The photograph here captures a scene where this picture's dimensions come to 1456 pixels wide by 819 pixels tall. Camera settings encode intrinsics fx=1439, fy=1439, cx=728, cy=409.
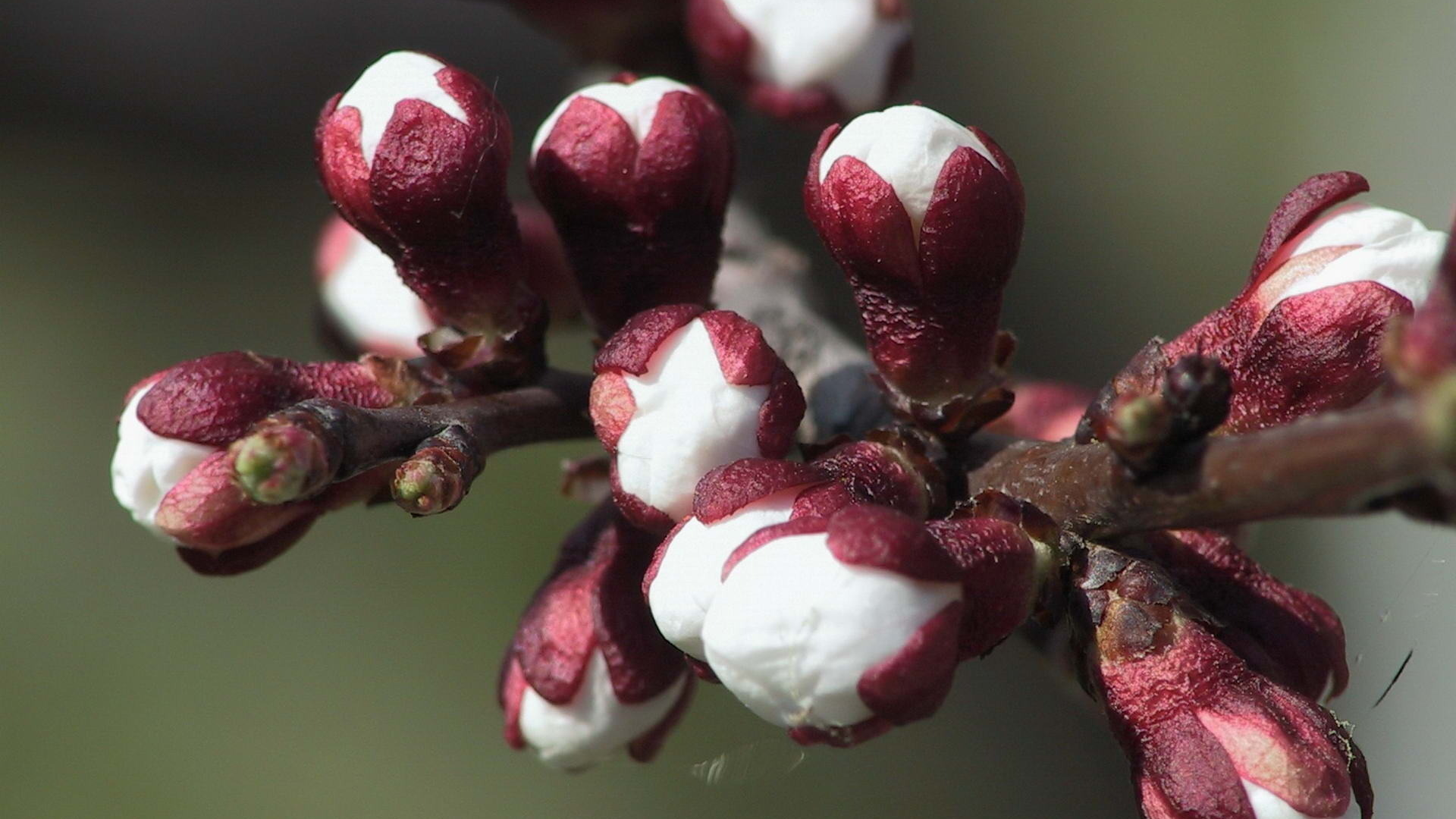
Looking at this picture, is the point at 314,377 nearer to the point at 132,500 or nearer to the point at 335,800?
the point at 132,500

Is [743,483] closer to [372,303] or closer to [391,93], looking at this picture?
[391,93]

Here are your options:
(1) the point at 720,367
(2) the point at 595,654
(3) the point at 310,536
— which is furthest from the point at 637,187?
(3) the point at 310,536

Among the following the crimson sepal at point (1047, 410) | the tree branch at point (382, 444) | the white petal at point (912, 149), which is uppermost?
the white petal at point (912, 149)

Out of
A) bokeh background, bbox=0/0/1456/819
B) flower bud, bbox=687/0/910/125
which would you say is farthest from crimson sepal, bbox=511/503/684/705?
bokeh background, bbox=0/0/1456/819

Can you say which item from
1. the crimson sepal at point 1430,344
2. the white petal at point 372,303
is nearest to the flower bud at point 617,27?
the white petal at point 372,303

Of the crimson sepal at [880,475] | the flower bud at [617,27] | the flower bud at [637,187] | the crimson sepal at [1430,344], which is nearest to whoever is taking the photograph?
the crimson sepal at [1430,344]

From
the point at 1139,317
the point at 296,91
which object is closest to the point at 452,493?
the point at 296,91

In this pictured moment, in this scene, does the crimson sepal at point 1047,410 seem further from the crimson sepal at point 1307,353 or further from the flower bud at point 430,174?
the flower bud at point 430,174

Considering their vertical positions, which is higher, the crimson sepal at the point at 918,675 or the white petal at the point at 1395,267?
the white petal at the point at 1395,267
